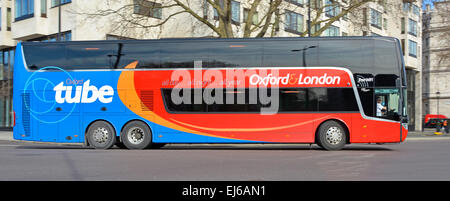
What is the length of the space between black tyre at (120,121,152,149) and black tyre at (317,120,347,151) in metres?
5.78

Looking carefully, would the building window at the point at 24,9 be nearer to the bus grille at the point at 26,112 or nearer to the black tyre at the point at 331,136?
the bus grille at the point at 26,112

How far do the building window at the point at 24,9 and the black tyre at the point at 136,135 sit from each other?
18.8 meters

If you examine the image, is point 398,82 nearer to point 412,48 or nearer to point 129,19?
point 129,19

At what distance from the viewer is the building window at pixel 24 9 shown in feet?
101

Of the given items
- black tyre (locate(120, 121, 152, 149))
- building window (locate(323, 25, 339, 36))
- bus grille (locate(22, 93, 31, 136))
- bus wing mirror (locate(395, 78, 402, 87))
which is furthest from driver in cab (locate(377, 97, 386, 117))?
building window (locate(323, 25, 339, 36))

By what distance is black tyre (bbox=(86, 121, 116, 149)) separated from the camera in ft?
51.2

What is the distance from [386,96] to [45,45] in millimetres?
11703

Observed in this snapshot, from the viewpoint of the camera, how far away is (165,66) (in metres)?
15.3

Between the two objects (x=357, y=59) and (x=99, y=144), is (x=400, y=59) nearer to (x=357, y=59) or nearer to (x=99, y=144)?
(x=357, y=59)

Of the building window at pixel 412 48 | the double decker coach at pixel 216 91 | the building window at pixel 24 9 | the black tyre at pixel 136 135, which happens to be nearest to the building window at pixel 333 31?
the building window at pixel 412 48

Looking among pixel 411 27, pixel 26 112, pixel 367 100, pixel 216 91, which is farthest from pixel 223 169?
pixel 411 27

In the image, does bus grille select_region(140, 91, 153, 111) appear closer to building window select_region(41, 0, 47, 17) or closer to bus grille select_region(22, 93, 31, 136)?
Answer: bus grille select_region(22, 93, 31, 136)
